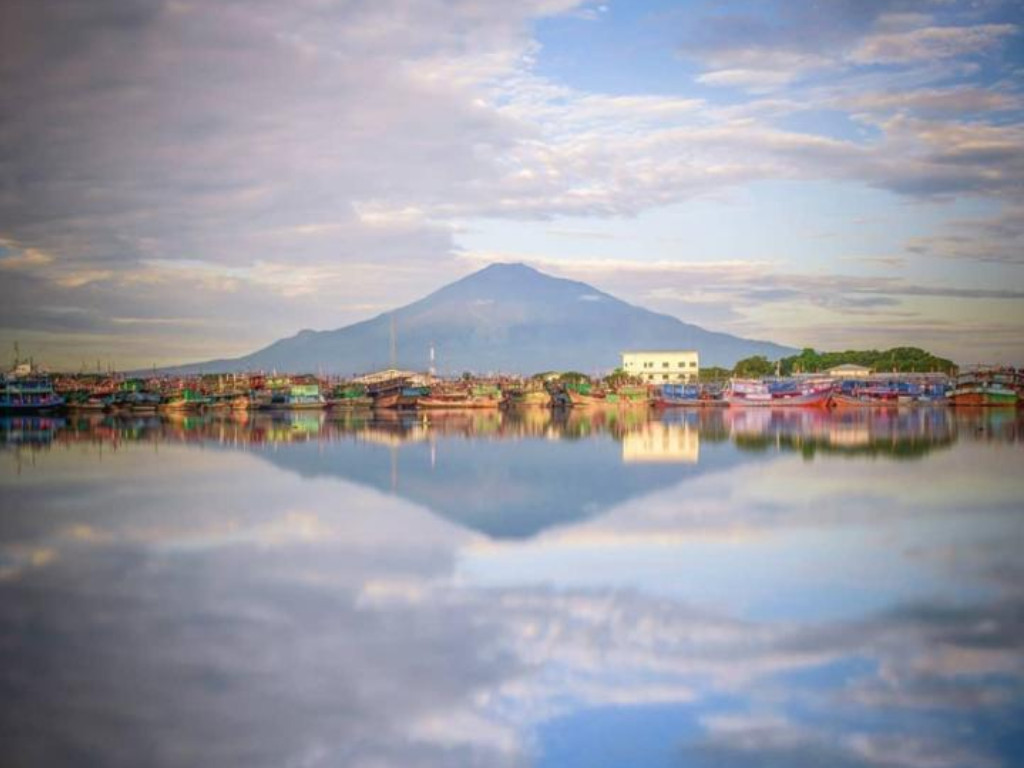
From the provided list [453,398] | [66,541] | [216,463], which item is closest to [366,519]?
[66,541]

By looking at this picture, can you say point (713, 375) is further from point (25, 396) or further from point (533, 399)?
point (25, 396)

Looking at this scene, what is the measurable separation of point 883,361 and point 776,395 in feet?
89.8

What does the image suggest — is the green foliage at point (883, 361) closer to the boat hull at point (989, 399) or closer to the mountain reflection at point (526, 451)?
the boat hull at point (989, 399)

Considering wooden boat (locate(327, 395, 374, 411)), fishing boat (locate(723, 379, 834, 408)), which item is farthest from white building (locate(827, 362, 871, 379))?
wooden boat (locate(327, 395, 374, 411))

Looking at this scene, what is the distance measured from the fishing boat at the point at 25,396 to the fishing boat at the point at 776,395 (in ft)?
121

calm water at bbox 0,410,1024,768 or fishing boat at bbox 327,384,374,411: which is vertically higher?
fishing boat at bbox 327,384,374,411

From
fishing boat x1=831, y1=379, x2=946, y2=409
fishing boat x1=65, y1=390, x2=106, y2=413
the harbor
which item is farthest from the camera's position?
fishing boat x1=65, y1=390, x2=106, y2=413

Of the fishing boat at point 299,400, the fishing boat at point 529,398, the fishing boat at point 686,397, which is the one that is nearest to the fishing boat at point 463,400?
the fishing boat at point 529,398

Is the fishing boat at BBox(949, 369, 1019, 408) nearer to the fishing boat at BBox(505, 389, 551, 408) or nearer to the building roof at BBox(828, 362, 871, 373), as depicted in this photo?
the building roof at BBox(828, 362, 871, 373)

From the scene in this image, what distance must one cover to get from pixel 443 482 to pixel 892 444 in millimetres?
11778

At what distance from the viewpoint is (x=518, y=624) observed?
7059 millimetres

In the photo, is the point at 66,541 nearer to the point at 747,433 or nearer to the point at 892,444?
the point at 892,444

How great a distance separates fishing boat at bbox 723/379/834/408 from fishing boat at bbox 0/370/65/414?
36744mm

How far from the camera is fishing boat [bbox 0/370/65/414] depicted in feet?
176
